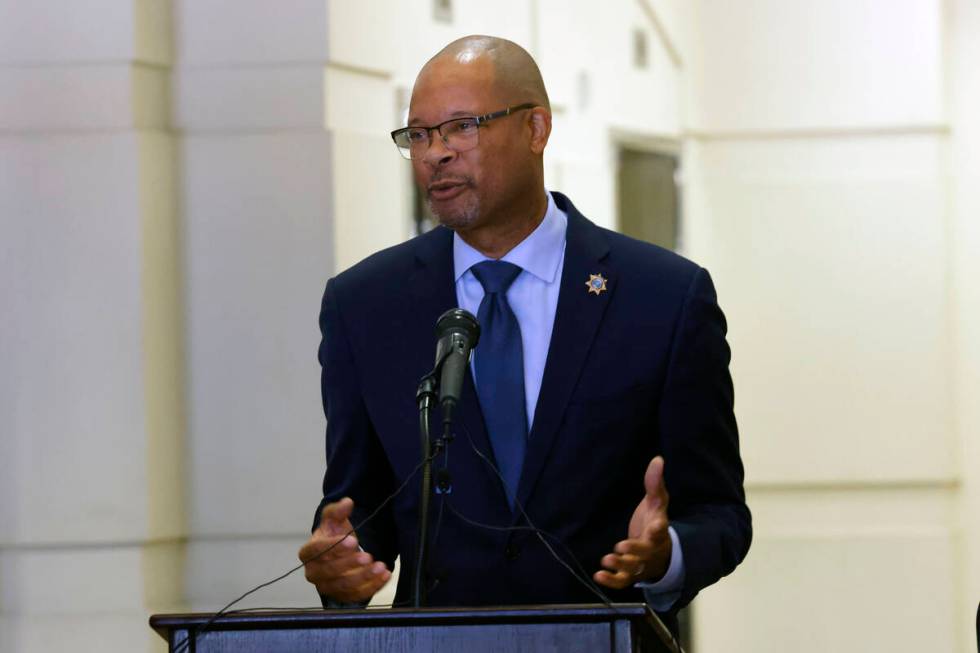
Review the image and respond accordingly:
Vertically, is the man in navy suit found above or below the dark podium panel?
above

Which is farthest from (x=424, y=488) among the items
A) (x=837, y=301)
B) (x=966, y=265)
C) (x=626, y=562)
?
(x=966, y=265)

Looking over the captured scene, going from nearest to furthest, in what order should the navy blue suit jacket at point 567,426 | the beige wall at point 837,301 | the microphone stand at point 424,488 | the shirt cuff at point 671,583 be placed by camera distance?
the microphone stand at point 424,488, the shirt cuff at point 671,583, the navy blue suit jacket at point 567,426, the beige wall at point 837,301

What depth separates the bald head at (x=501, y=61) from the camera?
2918 mm

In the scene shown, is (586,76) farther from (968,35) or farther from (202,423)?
(202,423)

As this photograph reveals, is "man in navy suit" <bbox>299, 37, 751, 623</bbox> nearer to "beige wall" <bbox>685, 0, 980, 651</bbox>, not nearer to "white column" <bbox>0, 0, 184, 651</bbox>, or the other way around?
"white column" <bbox>0, 0, 184, 651</bbox>

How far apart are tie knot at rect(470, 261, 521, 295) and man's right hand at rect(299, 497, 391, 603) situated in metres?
0.62

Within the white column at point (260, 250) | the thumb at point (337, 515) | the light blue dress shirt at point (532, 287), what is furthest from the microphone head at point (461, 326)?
the white column at point (260, 250)

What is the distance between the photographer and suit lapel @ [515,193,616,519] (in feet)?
9.12

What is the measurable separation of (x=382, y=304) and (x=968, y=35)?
4.05 metres

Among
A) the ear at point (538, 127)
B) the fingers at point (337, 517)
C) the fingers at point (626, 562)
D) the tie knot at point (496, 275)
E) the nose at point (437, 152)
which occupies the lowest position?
the fingers at point (626, 562)

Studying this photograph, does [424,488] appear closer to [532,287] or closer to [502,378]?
[502,378]

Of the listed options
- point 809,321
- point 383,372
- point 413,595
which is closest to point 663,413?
point 383,372

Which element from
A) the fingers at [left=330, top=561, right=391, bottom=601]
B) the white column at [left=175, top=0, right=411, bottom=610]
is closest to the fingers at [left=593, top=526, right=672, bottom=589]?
the fingers at [left=330, top=561, right=391, bottom=601]

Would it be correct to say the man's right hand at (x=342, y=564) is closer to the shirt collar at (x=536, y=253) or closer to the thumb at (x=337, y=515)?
the thumb at (x=337, y=515)
